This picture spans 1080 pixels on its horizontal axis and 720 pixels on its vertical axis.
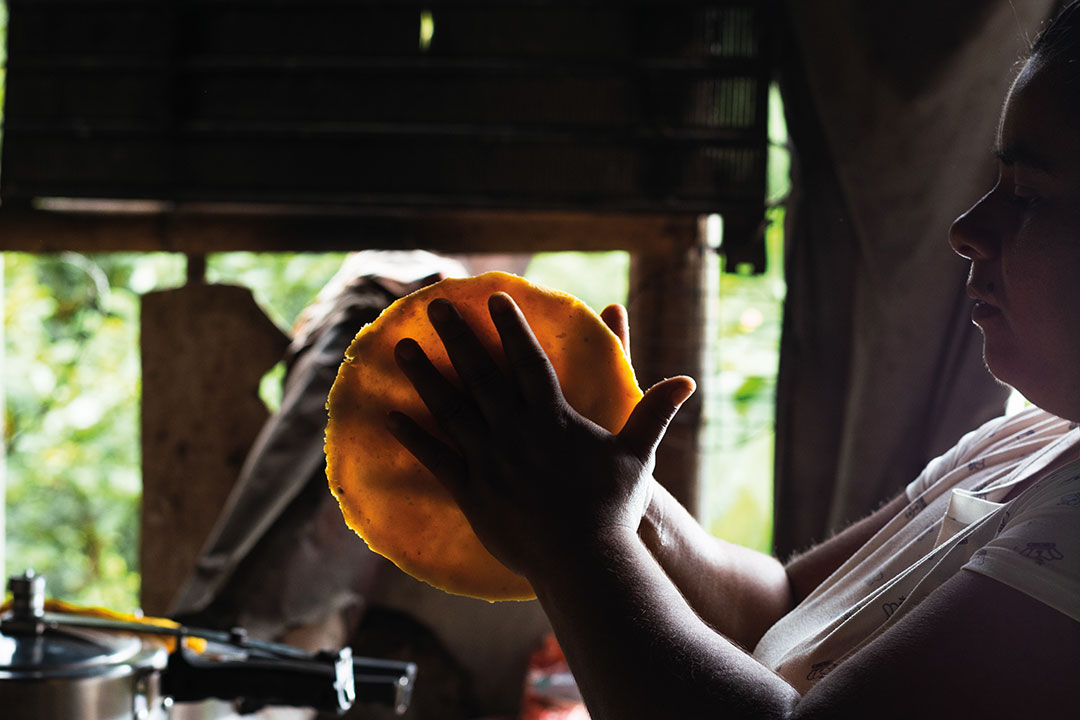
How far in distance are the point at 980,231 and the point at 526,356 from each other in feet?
1.39

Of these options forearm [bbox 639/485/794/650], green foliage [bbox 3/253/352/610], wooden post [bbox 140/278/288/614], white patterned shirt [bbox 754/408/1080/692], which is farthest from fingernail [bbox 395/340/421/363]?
green foliage [bbox 3/253/352/610]

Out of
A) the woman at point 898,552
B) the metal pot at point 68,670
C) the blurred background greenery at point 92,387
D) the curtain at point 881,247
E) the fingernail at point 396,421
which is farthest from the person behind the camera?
the blurred background greenery at point 92,387

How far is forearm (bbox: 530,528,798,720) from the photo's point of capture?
749 millimetres

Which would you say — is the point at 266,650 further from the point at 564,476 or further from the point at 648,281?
the point at 648,281

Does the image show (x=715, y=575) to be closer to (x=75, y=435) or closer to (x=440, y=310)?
(x=440, y=310)

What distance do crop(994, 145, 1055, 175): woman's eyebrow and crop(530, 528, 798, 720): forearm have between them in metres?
0.46

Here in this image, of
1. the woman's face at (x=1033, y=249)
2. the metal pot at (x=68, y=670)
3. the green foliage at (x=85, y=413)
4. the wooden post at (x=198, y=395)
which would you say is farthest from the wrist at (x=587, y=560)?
the green foliage at (x=85, y=413)

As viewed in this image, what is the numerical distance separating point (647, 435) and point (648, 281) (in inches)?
64.4

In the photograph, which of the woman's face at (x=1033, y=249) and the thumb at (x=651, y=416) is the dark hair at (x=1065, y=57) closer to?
the woman's face at (x=1033, y=249)

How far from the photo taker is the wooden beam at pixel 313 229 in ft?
Answer: 8.09

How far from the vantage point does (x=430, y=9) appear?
2.37 meters

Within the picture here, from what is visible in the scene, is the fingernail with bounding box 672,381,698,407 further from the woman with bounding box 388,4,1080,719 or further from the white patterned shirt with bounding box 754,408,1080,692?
the white patterned shirt with bounding box 754,408,1080,692

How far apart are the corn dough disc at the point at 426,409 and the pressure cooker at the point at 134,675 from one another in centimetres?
33

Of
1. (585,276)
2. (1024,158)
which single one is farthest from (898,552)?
(585,276)
